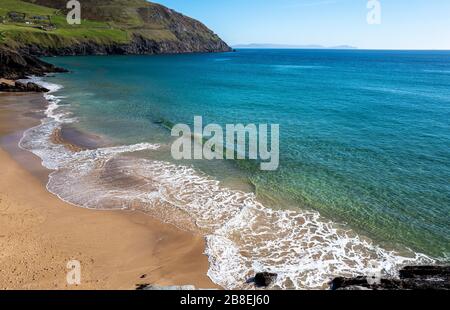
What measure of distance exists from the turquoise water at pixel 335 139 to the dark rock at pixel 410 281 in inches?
156

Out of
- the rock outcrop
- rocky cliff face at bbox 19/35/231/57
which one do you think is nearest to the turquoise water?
the rock outcrop

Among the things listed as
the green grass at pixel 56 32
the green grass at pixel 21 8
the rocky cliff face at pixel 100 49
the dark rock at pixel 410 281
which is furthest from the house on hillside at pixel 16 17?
the dark rock at pixel 410 281

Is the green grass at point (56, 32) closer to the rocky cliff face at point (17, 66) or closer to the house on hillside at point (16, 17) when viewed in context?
the house on hillside at point (16, 17)

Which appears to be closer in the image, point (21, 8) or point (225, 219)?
point (225, 219)

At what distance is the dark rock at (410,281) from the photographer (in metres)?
14.0

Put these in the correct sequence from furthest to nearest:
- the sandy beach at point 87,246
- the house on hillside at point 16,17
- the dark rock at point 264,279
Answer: the house on hillside at point 16,17 → the sandy beach at point 87,246 → the dark rock at point 264,279

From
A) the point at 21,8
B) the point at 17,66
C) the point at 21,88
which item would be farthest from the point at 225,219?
the point at 21,8

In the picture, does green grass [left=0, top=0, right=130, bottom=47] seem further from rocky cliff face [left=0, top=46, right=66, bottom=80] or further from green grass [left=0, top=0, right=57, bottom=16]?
rocky cliff face [left=0, top=46, right=66, bottom=80]

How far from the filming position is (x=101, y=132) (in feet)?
132

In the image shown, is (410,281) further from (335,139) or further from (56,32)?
(56,32)

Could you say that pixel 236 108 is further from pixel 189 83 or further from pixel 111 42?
→ pixel 111 42

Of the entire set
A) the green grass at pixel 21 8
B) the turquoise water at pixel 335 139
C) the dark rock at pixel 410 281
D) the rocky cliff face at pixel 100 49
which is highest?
the green grass at pixel 21 8

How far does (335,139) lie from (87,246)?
94.8 ft

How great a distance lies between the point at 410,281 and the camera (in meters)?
14.4
